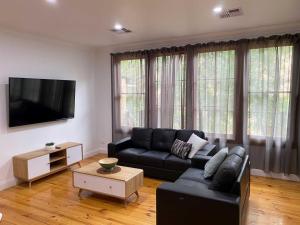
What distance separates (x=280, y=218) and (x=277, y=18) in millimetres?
2881

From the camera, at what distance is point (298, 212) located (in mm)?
3027

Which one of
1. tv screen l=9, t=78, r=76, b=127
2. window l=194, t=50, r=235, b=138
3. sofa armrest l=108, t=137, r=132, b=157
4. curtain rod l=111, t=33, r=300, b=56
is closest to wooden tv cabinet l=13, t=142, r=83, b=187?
tv screen l=9, t=78, r=76, b=127

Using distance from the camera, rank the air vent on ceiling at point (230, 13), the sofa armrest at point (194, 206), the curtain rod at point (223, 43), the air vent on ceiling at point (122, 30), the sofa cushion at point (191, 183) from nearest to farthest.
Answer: the sofa armrest at point (194, 206) → the sofa cushion at point (191, 183) → the air vent on ceiling at point (230, 13) → the curtain rod at point (223, 43) → the air vent on ceiling at point (122, 30)

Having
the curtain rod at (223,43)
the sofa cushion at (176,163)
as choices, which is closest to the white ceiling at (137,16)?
the curtain rod at (223,43)

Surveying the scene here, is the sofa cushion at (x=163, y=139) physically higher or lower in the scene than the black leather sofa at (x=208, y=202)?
higher

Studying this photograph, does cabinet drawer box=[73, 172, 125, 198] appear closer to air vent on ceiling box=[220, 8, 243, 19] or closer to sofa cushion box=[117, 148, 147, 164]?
sofa cushion box=[117, 148, 147, 164]

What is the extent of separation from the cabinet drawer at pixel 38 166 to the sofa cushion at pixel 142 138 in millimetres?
1693

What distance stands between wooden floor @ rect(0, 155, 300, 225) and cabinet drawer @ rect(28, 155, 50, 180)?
219mm

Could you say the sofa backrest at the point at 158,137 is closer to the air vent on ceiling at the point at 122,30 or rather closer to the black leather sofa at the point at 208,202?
the black leather sofa at the point at 208,202

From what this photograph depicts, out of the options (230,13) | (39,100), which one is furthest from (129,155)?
(230,13)

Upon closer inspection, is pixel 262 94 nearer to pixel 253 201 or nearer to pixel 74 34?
pixel 253 201

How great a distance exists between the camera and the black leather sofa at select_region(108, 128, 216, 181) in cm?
390

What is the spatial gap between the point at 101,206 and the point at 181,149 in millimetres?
1649

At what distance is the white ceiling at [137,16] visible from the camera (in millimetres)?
2844
